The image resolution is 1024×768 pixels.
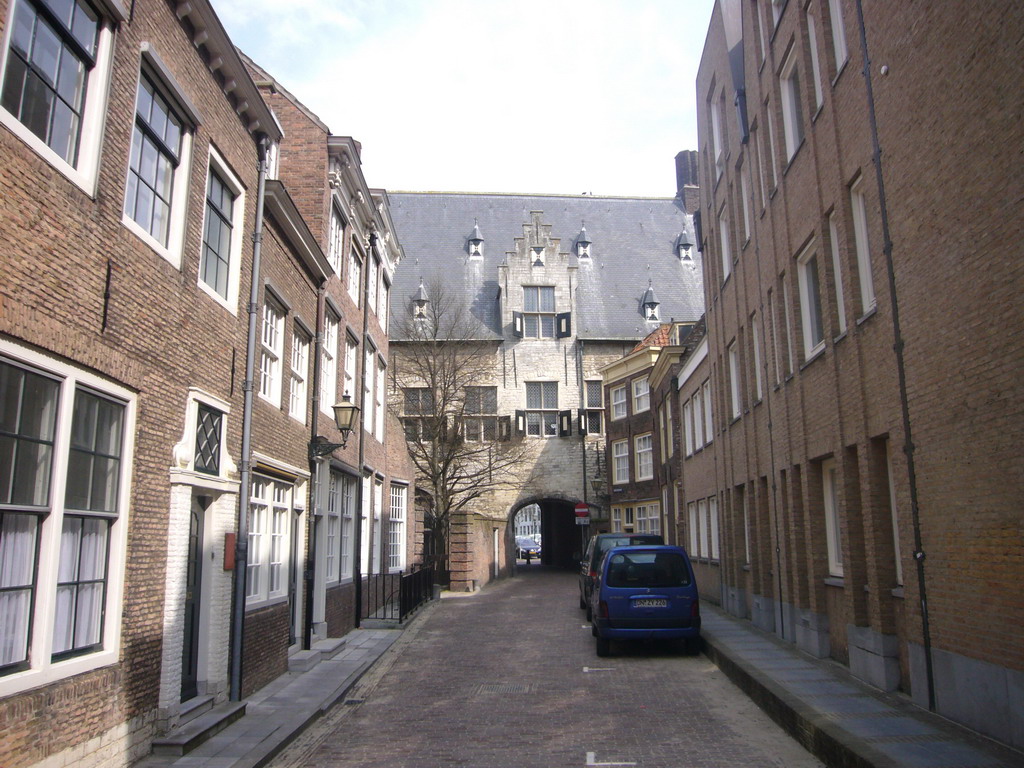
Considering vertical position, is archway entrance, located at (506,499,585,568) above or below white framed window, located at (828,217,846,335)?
below

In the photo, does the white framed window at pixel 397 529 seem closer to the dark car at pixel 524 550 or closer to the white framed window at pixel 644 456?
the white framed window at pixel 644 456

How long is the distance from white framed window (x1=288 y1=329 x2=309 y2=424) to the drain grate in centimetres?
462

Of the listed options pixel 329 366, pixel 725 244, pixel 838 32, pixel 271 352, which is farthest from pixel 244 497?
pixel 725 244

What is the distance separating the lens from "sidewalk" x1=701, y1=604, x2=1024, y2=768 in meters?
6.27

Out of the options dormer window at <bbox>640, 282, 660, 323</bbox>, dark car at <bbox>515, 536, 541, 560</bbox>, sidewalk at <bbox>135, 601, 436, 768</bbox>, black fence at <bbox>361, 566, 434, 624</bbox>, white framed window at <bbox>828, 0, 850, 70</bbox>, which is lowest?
sidewalk at <bbox>135, 601, 436, 768</bbox>

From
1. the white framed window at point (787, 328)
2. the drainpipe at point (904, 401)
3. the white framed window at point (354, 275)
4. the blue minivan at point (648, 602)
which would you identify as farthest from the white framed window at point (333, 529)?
the drainpipe at point (904, 401)

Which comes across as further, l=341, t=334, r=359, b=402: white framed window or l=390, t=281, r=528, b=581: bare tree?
l=390, t=281, r=528, b=581: bare tree

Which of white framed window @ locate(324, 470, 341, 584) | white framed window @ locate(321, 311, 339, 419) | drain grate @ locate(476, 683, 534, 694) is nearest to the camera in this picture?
drain grate @ locate(476, 683, 534, 694)

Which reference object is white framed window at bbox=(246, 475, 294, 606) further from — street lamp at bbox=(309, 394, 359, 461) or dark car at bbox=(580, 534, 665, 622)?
dark car at bbox=(580, 534, 665, 622)

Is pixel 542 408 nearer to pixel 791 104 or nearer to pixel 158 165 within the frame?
pixel 791 104

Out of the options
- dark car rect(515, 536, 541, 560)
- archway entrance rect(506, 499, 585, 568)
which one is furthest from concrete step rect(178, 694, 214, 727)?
dark car rect(515, 536, 541, 560)

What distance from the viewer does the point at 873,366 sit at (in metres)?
9.39

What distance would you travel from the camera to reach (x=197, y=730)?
7465 millimetres

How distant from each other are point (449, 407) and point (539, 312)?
7.86 metres
